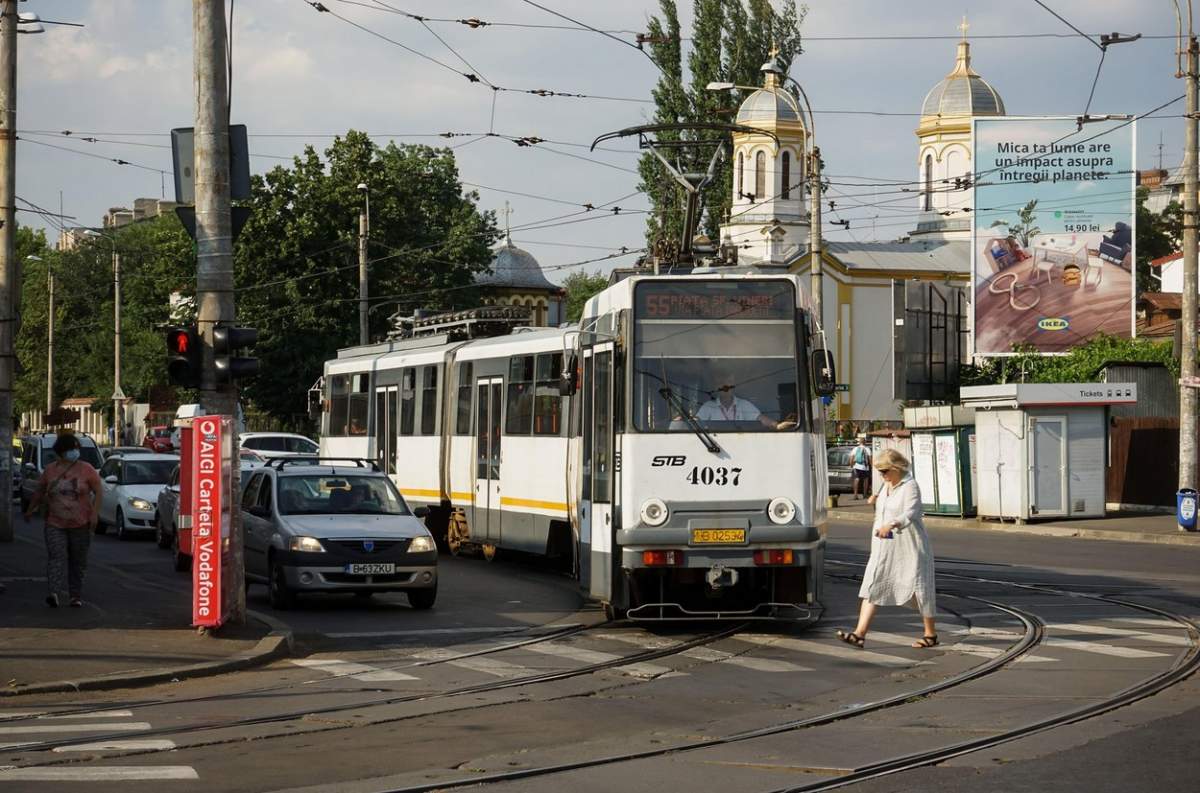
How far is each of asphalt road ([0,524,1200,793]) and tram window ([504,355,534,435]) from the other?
5.17 m

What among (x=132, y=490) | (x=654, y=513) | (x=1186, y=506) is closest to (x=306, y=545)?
(x=654, y=513)

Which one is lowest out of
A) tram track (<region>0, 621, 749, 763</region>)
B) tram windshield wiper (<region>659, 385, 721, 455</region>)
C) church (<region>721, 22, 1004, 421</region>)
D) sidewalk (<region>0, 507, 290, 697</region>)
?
tram track (<region>0, 621, 749, 763</region>)

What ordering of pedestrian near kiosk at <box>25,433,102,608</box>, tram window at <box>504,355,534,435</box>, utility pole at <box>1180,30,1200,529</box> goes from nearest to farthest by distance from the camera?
pedestrian near kiosk at <box>25,433,102,608</box>
tram window at <box>504,355,534,435</box>
utility pole at <box>1180,30,1200,529</box>

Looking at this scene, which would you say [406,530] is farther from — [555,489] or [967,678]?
[967,678]

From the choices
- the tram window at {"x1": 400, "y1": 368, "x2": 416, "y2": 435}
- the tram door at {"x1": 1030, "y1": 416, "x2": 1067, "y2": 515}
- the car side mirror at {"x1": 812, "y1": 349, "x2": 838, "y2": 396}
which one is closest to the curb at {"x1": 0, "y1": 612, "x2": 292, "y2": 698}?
the car side mirror at {"x1": 812, "y1": 349, "x2": 838, "y2": 396}

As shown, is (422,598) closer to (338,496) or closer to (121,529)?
(338,496)

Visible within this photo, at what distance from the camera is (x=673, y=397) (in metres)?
15.6

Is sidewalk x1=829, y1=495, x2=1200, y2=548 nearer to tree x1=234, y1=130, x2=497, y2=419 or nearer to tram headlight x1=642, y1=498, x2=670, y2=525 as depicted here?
tram headlight x1=642, y1=498, x2=670, y2=525

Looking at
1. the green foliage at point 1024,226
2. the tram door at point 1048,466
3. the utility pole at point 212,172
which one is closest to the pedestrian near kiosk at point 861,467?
the green foliage at point 1024,226

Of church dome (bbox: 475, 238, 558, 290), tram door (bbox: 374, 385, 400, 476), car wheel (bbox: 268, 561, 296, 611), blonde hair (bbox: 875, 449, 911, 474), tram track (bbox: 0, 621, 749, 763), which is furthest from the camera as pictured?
church dome (bbox: 475, 238, 558, 290)

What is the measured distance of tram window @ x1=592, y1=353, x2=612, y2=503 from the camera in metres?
15.8

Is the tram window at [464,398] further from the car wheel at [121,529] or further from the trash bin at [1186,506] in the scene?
the trash bin at [1186,506]

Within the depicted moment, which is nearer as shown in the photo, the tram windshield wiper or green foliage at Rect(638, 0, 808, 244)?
the tram windshield wiper

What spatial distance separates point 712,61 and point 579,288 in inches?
3683
